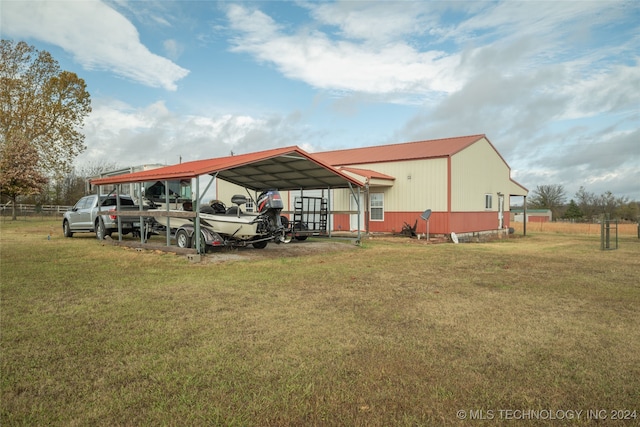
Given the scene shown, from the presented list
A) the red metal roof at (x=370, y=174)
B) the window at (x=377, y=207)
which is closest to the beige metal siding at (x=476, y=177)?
the red metal roof at (x=370, y=174)

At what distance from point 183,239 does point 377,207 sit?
1100cm

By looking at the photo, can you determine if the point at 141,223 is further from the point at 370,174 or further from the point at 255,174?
the point at 370,174

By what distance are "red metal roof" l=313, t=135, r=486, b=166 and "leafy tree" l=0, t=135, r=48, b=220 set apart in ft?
76.6

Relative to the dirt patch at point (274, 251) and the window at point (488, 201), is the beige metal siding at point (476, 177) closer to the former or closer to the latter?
the window at point (488, 201)

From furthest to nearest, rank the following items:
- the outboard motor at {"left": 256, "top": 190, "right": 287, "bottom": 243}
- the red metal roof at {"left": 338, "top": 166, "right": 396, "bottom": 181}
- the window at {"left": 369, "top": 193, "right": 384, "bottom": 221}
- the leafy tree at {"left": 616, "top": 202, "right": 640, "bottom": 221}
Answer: the leafy tree at {"left": 616, "top": 202, "right": 640, "bottom": 221} < the window at {"left": 369, "top": 193, "right": 384, "bottom": 221} < the red metal roof at {"left": 338, "top": 166, "right": 396, "bottom": 181} < the outboard motor at {"left": 256, "top": 190, "right": 287, "bottom": 243}

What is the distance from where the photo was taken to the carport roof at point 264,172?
451 inches

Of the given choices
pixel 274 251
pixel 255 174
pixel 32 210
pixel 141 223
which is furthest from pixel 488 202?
pixel 32 210

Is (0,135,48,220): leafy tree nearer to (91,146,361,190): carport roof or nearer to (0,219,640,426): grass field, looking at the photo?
(91,146,361,190): carport roof

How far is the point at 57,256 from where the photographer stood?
36.0ft

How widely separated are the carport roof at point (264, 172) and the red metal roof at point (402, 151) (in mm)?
2510

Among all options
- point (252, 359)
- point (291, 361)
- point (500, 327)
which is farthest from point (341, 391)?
point (500, 327)

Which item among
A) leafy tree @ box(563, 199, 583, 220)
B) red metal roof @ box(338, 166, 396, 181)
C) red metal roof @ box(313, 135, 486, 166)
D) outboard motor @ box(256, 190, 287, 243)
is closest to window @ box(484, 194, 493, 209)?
red metal roof @ box(313, 135, 486, 166)

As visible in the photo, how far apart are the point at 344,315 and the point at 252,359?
180 cm

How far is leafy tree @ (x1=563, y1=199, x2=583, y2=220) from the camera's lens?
187 ft
